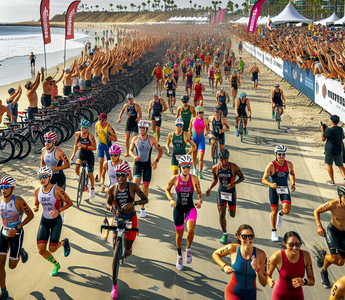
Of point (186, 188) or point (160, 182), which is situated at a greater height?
point (186, 188)

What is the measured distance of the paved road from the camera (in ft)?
18.9

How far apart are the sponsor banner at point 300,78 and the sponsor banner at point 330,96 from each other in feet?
3.68

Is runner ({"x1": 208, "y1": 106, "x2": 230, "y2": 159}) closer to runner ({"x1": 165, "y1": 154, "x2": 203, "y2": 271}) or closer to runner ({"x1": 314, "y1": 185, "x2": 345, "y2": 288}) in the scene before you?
runner ({"x1": 165, "y1": 154, "x2": 203, "y2": 271})

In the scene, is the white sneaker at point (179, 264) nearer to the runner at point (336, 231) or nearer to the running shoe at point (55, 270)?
the running shoe at point (55, 270)

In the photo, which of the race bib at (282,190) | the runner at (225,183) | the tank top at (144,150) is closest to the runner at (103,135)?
the tank top at (144,150)

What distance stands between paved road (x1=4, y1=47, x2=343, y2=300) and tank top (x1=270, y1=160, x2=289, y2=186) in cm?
109

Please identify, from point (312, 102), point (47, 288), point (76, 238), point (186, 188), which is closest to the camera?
point (47, 288)

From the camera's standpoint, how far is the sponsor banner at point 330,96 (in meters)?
14.4

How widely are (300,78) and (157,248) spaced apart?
1743 centimetres

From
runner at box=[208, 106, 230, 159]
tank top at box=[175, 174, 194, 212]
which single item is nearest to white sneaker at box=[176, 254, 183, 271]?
tank top at box=[175, 174, 194, 212]

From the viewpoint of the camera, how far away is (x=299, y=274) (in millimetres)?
4398

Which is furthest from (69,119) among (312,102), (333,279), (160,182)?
(312,102)

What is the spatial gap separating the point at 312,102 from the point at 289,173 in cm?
1297

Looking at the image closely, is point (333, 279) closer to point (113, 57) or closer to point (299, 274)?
point (299, 274)
